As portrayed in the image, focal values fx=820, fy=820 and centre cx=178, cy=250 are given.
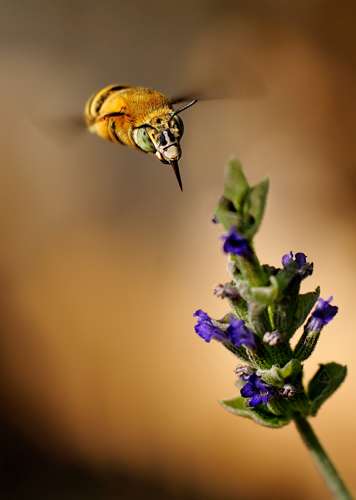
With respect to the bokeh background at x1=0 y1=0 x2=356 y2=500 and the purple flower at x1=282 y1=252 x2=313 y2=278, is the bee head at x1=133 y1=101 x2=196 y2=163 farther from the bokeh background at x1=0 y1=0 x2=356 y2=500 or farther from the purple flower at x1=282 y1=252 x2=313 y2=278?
the bokeh background at x1=0 y1=0 x2=356 y2=500

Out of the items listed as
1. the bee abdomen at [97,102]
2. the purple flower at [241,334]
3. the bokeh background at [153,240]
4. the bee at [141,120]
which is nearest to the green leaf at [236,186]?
the purple flower at [241,334]

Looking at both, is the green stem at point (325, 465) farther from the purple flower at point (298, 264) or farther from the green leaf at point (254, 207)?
the green leaf at point (254, 207)

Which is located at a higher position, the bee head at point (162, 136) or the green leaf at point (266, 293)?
the bee head at point (162, 136)

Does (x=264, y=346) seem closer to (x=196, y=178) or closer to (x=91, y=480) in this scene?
(x=91, y=480)

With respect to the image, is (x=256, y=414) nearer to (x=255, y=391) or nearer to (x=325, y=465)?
(x=255, y=391)

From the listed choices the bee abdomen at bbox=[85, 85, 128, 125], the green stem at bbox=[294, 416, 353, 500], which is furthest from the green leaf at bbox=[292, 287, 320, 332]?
the bee abdomen at bbox=[85, 85, 128, 125]
